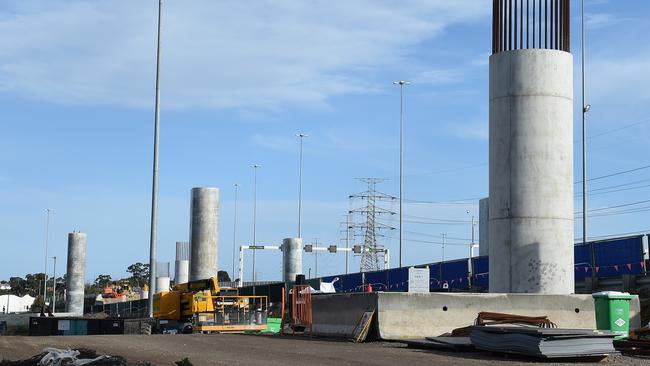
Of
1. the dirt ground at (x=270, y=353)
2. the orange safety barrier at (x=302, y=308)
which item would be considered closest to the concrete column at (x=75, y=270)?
the orange safety barrier at (x=302, y=308)

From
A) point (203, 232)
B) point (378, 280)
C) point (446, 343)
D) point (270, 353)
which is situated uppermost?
point (203, 232)

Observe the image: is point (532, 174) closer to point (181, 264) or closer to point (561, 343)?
point (561, 343)

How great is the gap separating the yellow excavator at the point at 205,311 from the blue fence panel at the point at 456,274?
31.0 feet

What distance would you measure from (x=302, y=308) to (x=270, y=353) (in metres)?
8.33

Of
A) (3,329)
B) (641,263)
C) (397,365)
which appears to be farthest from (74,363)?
(3,329)

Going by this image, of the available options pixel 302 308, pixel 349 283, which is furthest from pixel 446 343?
pixel 349 283

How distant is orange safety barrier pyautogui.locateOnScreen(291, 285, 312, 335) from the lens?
2552 centimetres

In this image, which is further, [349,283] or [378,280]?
[349,283]

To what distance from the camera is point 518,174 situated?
23.4m

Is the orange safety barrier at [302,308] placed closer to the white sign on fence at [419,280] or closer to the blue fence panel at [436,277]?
the white sign on fence at [419,280]

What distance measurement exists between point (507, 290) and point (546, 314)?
2017 mm

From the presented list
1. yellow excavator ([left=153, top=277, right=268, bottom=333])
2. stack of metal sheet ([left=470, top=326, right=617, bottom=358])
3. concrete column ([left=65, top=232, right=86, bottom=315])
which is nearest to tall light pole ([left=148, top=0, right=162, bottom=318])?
yellow excavator ([left=153, top=277, right=268, bottom=333])

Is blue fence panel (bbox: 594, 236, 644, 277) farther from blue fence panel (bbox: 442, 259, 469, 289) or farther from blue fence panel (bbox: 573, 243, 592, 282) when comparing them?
Result: blue fence panel (bbox: 442, 259, 469, 289)

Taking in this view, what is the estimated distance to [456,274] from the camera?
139 feet
